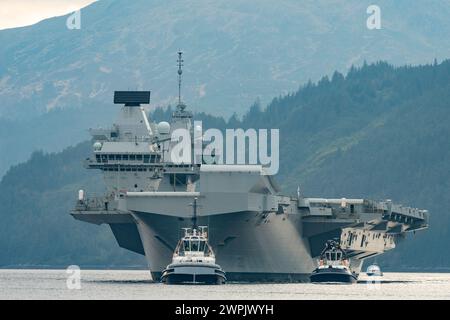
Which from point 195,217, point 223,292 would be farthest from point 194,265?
point 223,292

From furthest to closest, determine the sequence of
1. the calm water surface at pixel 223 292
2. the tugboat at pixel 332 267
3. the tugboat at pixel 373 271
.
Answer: the tugboat at pixel 373 271 < the tugboat at pixel 332 267 < the calm water surface at pixel 223 292

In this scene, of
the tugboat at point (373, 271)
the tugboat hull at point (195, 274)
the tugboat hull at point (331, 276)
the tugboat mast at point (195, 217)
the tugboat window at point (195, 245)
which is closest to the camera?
the tugboat hull at point (195, 274)

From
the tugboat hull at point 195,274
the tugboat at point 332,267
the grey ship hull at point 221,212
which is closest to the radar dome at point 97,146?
the grey ship hull at point 221,212

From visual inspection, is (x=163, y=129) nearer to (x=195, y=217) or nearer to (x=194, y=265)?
(x=195, y=217)

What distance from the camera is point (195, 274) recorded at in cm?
9731

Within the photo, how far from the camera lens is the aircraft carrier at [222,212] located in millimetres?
101500

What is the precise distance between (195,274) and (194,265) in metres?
0.54

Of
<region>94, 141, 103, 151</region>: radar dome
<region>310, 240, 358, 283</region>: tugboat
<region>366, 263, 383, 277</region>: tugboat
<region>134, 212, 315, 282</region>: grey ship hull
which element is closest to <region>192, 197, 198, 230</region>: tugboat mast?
<region>134, 212, 315, 282</region>: grey ship hull

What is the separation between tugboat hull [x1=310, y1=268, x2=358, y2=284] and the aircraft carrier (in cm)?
262

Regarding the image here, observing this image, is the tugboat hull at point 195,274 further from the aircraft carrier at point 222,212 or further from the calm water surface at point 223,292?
the aircraft carrier at point 222,212
